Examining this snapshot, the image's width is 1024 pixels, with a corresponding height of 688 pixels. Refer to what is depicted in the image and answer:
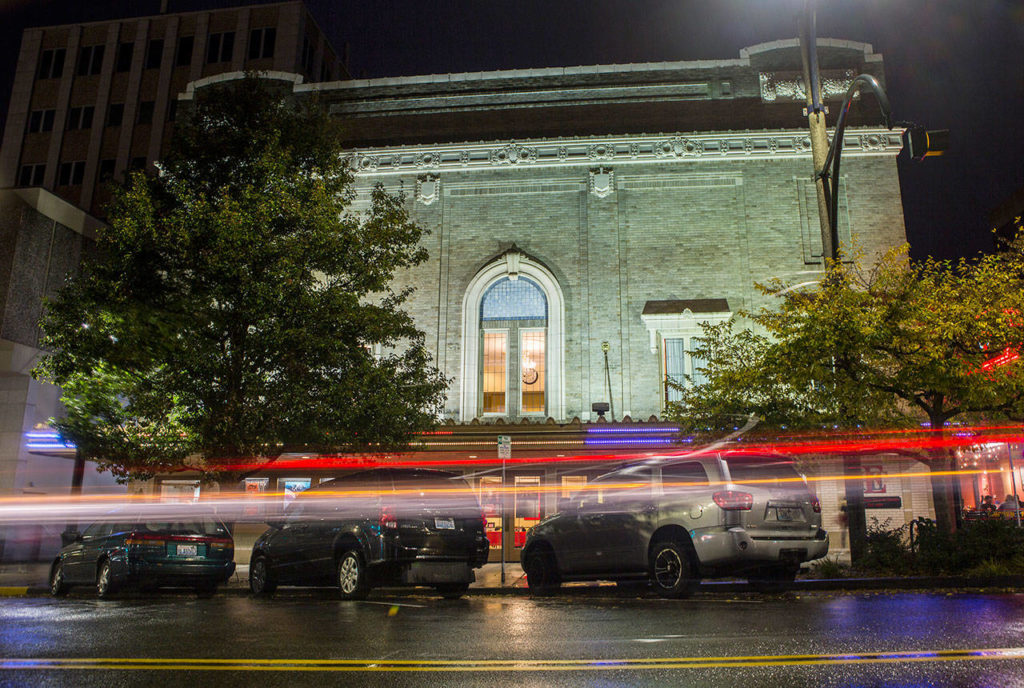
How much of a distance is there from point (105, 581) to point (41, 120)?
4067 centimetres

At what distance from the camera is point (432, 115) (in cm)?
2666

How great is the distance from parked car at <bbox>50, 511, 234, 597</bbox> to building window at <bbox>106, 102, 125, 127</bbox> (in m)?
36.1

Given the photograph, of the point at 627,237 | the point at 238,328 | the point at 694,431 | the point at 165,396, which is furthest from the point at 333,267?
the point at 627,237

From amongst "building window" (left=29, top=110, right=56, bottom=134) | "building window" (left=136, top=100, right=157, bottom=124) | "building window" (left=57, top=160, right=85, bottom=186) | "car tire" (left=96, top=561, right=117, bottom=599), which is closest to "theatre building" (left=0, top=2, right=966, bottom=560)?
"car tire" (left=96, top=561, right=117, bottom=599)

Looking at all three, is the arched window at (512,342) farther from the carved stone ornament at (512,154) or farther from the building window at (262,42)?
the building window at (262,42)

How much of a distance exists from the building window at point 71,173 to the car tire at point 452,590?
3940 centimetres

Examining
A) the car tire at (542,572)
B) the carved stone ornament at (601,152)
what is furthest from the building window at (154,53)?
the car tire at (542,572)

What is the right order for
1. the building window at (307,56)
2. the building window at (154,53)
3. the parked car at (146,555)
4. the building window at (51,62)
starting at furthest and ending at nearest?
1. the building window at (51,62)
2. the building window at (307,56)
3. the building window at (154,53)
4. the parked car at (146,555)

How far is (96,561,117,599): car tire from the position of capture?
41.4ft

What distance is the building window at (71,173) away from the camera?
42.7 metres

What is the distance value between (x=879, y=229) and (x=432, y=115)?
14.6m

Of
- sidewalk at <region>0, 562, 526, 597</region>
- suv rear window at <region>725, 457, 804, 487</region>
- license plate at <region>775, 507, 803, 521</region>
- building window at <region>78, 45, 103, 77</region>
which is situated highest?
building window at <region>78, 45, 103, 77</region>

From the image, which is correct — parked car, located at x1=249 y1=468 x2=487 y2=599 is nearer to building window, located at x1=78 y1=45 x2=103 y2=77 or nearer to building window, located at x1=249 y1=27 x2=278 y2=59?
building window, located at x1=249 y1=27 x2=278 y2=59

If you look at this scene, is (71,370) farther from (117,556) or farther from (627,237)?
(627,237)
